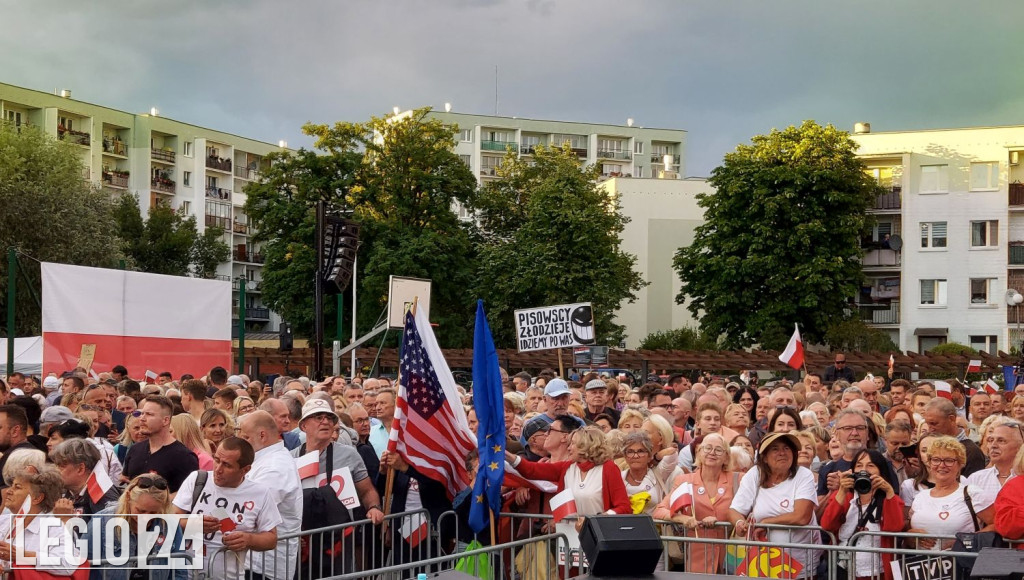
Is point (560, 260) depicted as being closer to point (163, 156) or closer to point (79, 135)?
point (79, 135)

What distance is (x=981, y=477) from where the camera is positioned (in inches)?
328

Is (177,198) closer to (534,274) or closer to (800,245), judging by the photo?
(534,274)

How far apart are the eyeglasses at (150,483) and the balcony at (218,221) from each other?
88597 mm

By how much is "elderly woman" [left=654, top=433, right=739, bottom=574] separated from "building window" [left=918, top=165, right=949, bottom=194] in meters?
61.3

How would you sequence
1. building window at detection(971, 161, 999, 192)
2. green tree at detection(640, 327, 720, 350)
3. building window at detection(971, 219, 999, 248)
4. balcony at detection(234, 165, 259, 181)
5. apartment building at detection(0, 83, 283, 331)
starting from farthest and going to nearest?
balcony at detection(234, 165, 259, 181) → apartment building at detection(0, 83, 283, 331) → building window at detection(971, 161, 999, 192) → building window at detection(971, 219, 999, 248) → green tree at detection(640, 327, 720, 350)

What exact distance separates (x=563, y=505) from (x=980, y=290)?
203 ft

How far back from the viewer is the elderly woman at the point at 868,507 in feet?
26.9

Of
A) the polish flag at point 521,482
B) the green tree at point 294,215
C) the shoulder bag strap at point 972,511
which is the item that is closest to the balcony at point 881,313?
the green tree at point 294,215

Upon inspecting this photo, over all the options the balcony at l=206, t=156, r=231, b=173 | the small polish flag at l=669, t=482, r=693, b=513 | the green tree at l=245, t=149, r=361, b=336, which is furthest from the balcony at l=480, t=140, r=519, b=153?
the small polish flag at l=669, t=482, r=693, b=513

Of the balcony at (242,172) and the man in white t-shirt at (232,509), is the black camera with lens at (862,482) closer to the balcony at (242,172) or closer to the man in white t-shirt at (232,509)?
the man in white t-shirt at (232,509)

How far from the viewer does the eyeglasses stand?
711cm

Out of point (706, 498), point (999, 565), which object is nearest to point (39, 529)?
point (706, 498)

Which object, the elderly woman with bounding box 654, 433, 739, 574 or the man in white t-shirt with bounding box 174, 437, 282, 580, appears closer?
the man in white t-shirt with bounding box 174, 437, 282, 580

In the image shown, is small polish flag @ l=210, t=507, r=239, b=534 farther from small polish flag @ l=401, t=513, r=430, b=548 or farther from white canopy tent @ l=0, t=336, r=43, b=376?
white canopy tent @ l=0, t=336, r=43, b=376
